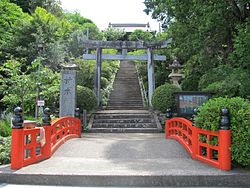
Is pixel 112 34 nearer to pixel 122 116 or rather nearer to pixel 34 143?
pixel 122 116

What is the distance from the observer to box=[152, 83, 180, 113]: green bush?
611 inches

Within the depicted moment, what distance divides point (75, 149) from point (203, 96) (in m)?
6.45

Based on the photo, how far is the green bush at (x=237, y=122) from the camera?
581 centimetres

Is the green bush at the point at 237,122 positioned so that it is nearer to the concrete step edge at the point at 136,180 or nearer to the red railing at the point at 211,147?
the red railing at the point at 211,147

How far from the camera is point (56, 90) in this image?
669 inches

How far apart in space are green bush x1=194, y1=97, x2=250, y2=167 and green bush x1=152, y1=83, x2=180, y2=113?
886 centimetres

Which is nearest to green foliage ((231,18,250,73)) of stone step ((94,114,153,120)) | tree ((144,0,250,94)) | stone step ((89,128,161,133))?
tree ((144,0,250,94))

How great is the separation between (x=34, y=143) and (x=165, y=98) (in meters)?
9.86

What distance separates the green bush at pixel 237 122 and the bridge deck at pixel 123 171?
35cm

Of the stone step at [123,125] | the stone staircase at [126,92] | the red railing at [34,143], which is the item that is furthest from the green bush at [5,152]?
the stone staircase at [126,92]

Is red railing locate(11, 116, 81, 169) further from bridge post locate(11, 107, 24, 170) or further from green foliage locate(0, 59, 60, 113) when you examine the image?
green foliage locate(0, 59, 60, 113)

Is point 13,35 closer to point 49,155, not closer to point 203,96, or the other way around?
point 203,96

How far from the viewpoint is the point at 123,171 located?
19.9 feet

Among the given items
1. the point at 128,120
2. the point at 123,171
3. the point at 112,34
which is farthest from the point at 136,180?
the point at 112,34
